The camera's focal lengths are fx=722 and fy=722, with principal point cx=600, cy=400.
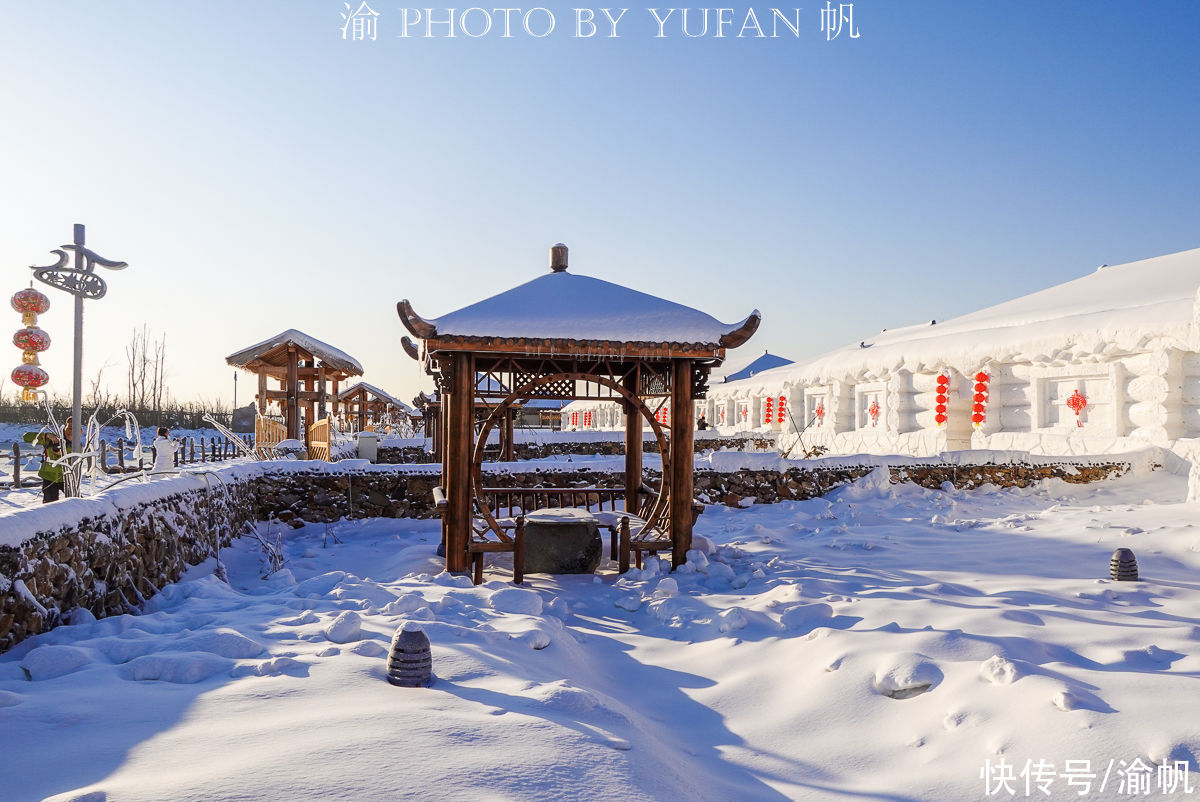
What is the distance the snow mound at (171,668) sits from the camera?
3.69m

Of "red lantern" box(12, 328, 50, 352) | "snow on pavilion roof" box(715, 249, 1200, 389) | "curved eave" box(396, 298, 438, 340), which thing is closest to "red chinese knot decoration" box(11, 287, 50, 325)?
"red lantern" box(12, 328, 50, 352)

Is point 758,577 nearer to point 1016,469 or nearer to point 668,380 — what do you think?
point 668,380

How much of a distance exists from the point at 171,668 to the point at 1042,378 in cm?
1753

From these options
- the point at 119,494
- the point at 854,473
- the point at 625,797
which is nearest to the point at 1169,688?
the point at 625,797

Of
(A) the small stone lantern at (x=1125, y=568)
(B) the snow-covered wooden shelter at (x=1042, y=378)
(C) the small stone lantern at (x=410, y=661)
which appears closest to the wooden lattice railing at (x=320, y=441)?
(C) the small stone lantern at (x=410, y=661)

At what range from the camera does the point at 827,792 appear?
3.23 meters

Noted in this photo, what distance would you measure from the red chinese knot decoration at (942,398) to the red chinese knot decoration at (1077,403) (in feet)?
9.60

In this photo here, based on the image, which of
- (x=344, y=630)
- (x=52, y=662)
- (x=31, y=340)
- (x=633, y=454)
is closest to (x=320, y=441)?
(x=31, y=340)

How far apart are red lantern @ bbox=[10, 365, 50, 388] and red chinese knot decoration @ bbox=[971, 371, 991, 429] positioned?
17856 mm

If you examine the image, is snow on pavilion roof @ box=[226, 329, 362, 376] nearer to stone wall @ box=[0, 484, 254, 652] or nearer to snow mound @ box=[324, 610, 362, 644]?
stone wall @ box=[0, 484, 254, 652]

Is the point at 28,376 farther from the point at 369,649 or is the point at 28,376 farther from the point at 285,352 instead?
the point at 285,352

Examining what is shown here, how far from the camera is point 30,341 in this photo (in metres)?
9.16

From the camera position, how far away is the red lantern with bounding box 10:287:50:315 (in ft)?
30.6

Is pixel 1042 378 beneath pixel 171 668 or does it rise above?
above
